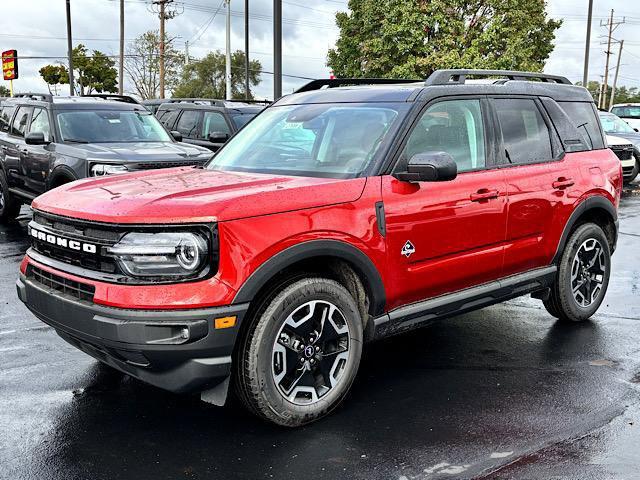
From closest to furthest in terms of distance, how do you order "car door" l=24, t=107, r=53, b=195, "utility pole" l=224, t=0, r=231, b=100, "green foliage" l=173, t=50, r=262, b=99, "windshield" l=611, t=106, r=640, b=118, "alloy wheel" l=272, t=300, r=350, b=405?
1. "alloy wheel" l=272, t=300, r=350, b=405
2. "car door" l=24, t=107, r=53, b=195
3. "windshield" l=611, t=106, r=640, b=118
4. "utility pole" l=224, t=0, r=231, b=100
5. "green foliage" l=173, t=50, r=262, b=99

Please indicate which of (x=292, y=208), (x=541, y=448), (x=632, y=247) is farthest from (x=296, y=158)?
(x=632, y=247)

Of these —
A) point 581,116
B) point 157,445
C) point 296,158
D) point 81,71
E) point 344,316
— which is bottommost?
point 157,445

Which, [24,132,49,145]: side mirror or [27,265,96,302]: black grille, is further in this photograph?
[24,132,49,145]: side mirror

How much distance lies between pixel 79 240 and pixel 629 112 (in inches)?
1013

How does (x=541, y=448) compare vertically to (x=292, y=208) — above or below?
below

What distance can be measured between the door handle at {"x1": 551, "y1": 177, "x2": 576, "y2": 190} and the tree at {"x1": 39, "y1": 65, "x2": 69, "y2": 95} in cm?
6427

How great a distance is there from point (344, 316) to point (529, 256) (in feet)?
5.97

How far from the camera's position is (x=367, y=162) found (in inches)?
165

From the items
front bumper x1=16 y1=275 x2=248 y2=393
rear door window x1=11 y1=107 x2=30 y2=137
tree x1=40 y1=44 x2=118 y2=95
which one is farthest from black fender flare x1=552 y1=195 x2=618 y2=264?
tree x1=40 y1=44 x2=118 y2=95

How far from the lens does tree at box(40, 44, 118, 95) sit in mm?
62844

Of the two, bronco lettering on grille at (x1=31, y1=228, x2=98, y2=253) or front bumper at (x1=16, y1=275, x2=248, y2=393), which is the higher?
bronco lettering on grille at (x1=31, y1=228, x2=98, y2=253)

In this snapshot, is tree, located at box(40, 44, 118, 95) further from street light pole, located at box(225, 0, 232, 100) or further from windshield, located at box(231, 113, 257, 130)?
windshield, located at box(231, 113, 257, 130)

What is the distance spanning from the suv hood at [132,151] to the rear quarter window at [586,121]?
17.3 feet

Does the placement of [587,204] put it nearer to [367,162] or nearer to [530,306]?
[530,306]
